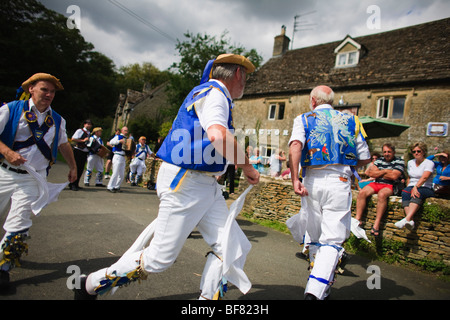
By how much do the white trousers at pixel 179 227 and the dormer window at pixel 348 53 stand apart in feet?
66.2

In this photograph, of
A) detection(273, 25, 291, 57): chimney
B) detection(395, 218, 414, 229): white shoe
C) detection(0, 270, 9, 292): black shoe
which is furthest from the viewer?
detection(273, 25, 291, 57): chimney

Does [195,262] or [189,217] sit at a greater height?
[189,217]

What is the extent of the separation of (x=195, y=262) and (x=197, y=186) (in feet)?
6.41

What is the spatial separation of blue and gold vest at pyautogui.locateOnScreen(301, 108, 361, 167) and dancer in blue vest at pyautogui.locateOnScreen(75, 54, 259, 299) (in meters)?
1.14

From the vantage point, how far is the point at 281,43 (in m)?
24.5

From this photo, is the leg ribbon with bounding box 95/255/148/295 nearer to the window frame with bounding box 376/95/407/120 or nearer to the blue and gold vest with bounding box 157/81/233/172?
the blue and gold vest with bounding box 157/81/233/172

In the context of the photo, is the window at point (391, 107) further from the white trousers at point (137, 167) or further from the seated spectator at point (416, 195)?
the white trousers at point (137, 167)

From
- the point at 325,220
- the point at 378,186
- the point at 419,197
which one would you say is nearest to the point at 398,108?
the point at 378,186

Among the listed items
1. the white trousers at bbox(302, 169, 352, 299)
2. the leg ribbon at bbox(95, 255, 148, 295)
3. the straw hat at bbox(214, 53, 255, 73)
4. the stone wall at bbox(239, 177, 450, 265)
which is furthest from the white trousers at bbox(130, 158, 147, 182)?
the straw hat at bbox(214, 53, 255, 73)

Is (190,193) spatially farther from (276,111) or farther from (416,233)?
(276,111)

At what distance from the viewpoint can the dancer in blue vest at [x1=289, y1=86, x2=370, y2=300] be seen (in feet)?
8.55

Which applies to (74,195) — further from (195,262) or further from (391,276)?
(391,276)
